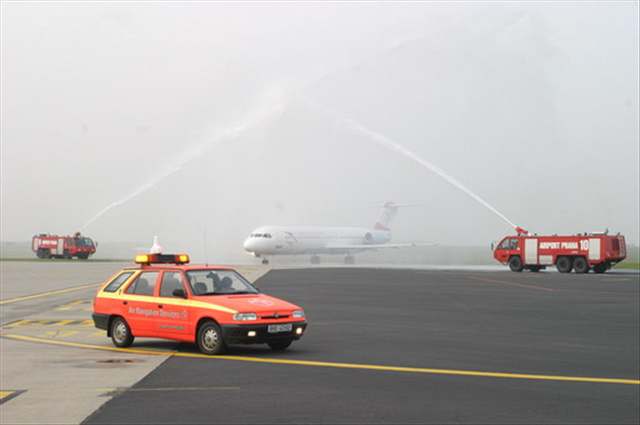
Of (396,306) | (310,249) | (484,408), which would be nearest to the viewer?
(484,408)

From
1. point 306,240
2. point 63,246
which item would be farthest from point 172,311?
point 63,246

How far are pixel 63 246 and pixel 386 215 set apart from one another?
43452 mm

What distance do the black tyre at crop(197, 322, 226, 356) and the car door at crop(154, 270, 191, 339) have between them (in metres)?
0.32

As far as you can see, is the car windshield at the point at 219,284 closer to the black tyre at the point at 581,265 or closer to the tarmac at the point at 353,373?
the tarmac at the point at 353,373

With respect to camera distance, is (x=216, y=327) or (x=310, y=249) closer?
(x=216, y=327)

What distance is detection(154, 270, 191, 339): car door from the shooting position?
56.8ft

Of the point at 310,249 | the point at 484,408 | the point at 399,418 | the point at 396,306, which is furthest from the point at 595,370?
the point at 310,249

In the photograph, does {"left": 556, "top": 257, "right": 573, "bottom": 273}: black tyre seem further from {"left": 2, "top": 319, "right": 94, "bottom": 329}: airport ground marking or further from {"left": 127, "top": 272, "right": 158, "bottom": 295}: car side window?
{"left": 127, "top": 272, "right": 158, "bottom": 295}: car side window

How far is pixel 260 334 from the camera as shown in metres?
16.6

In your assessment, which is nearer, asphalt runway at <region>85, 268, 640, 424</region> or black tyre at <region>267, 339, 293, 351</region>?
asphalt runway at <region>85, 268, 640, 424</region>

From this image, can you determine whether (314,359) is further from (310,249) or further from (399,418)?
(310,249)

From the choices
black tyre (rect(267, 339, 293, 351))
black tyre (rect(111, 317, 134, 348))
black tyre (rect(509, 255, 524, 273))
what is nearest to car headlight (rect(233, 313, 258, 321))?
black tyre (rect(267, 339, 293, 351))

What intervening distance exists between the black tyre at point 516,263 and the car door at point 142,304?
177 ft

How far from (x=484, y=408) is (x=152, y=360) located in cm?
712
